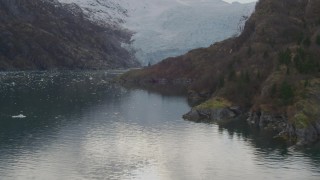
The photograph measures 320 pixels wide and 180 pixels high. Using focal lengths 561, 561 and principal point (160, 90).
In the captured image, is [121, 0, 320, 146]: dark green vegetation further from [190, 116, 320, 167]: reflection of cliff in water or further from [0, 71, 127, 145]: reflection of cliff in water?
[0, 71, 127, 145]: reflection of cliff in water

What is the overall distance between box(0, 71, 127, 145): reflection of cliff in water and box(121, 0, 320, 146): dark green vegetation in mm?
30009

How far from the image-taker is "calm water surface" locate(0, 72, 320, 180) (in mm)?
70188

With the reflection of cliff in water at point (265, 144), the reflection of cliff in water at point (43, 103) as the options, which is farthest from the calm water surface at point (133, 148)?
the reflection of cliff in water at point (43, 103)

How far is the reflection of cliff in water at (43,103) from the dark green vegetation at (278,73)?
30.0 metres

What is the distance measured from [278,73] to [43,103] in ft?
201

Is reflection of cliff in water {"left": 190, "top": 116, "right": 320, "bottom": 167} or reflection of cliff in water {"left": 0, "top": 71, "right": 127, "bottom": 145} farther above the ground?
reflection of cliff in water {"left": 0, "top": 71, "right": 127, "bottom": 145}

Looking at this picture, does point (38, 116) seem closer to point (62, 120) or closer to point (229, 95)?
point (62, 120)

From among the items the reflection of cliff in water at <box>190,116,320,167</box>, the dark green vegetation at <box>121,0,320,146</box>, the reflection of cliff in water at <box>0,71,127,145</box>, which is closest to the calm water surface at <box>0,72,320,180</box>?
the reflection of cliff in water at <box>190,116,320,167</box>

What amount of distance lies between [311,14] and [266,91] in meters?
47.0

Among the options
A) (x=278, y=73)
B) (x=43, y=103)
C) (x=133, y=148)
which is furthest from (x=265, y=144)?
(x=43, y=103)

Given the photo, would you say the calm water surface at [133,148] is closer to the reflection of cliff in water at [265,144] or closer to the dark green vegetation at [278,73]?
the reflection of cliff in water at [265,144]

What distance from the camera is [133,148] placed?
8450 cm

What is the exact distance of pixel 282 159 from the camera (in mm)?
77000

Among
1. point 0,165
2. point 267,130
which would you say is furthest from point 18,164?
point 267,130
